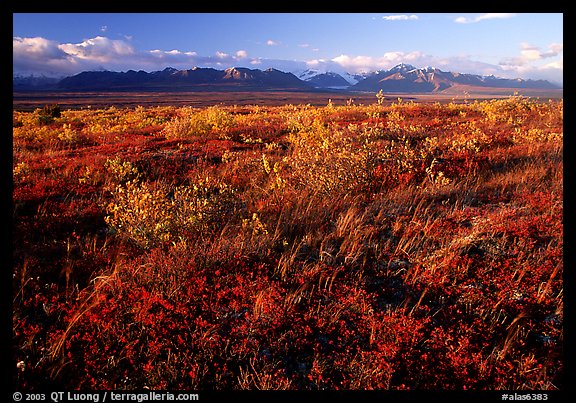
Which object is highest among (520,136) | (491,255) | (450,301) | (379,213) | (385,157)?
(520,136)

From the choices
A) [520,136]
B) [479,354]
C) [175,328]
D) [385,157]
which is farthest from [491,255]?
[520,136]

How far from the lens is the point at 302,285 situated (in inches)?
161

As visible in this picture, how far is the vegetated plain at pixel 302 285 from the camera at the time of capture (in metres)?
2.96

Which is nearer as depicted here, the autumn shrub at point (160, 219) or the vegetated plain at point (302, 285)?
the vegetated plain at point (302, 285)

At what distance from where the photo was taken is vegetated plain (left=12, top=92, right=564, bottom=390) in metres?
2.96

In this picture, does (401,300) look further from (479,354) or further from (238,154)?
(238,154)

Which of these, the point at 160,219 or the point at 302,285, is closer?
the point at 302,285

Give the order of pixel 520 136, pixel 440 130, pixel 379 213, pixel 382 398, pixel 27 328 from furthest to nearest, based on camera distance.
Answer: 1. pixel 440 130
2. pixel 520 136
3. pixel 379 213
4. pixel 27 328
5. pixel 382 398

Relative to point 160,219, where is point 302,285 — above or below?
below

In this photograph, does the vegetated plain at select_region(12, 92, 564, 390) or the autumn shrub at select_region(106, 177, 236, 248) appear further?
the autumn shrub at select_region(106, 177, 236, 248)

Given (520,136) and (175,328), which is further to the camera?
(520,136)

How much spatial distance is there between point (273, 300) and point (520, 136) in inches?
537

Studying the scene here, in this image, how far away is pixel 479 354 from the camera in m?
3.01

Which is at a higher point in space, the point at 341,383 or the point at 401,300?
the point at 401,300
